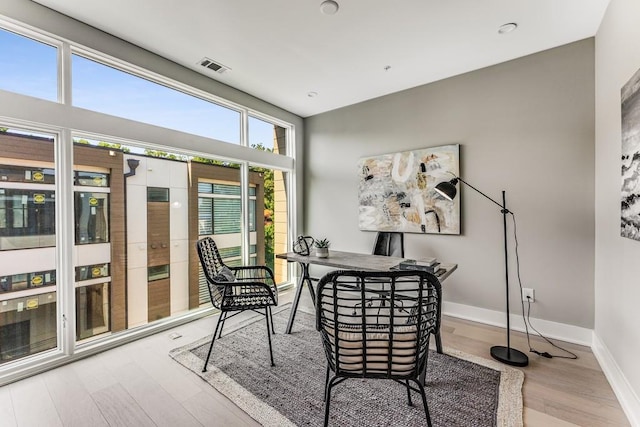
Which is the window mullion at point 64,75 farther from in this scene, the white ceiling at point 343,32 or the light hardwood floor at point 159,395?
the light hardwood floor at point 159,395

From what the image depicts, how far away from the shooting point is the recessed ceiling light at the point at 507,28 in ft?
7.49

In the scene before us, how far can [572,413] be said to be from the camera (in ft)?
5.44

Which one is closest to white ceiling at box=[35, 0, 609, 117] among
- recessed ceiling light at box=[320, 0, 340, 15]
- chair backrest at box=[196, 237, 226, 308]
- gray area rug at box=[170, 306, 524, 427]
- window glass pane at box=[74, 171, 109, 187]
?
recessed ceiling light at box=[320, 0, 340, 15]

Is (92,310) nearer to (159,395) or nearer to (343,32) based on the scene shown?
(159,395)

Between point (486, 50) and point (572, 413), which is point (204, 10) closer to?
point (486, 50)

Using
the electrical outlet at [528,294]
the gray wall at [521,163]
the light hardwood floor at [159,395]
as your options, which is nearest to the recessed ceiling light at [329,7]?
the gray wall at [521,163]

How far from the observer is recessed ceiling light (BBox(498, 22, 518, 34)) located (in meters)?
2.28

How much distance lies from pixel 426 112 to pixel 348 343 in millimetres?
2924

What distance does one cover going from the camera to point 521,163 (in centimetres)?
278

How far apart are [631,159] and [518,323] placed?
185 centimetres

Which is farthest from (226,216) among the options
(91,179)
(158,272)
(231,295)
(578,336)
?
(578,336)

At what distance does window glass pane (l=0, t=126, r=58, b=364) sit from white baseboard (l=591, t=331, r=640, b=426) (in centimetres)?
397

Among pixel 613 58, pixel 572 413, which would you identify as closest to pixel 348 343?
pixel 572 413

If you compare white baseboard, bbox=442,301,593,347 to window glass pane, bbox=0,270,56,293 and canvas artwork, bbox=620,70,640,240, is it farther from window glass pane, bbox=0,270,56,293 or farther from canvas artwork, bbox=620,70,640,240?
window glass pane, bbox=0,270,56,293
